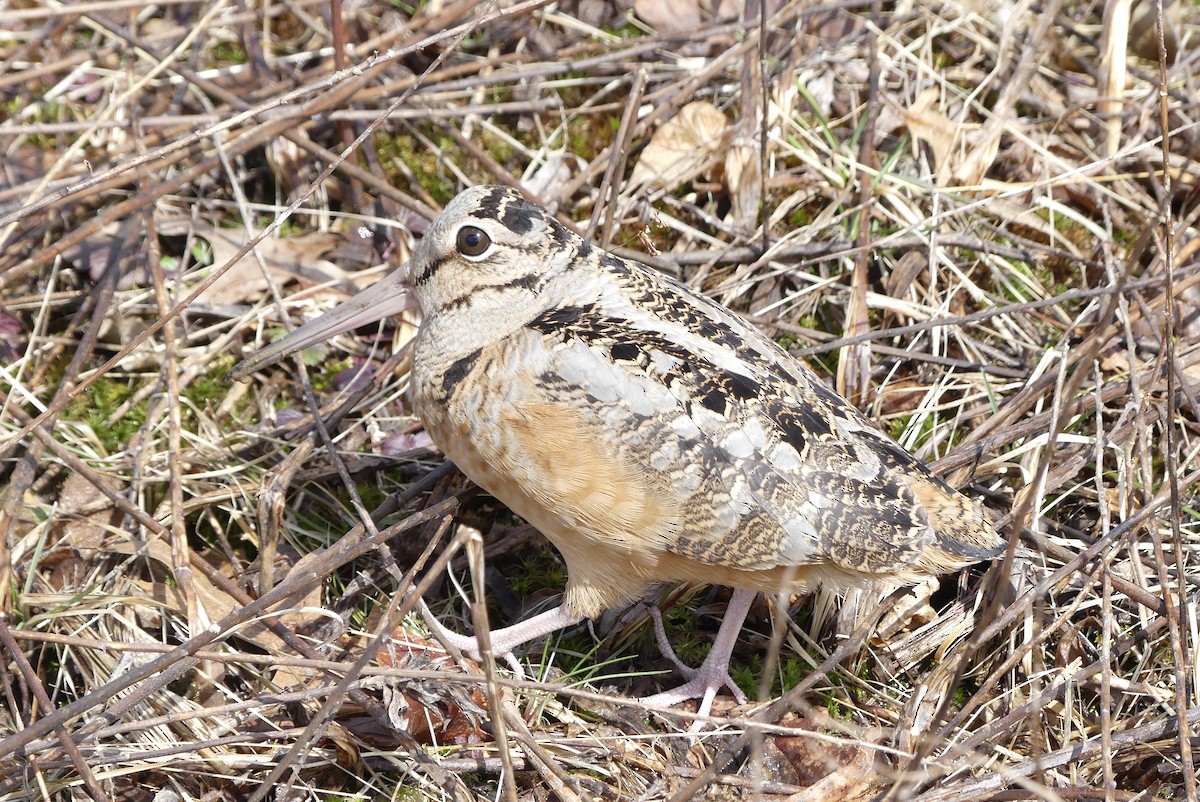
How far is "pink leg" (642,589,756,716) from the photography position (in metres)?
3.39

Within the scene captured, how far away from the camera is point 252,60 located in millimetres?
4848

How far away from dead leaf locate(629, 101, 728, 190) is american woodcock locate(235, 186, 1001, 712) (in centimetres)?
120

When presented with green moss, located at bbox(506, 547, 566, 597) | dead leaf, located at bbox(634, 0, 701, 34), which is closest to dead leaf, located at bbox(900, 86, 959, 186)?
dead leaf, located at bbox(634, 0, 701, 34)

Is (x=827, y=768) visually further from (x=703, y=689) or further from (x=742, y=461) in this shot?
(x=742, y=461)

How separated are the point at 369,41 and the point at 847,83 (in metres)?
2.06

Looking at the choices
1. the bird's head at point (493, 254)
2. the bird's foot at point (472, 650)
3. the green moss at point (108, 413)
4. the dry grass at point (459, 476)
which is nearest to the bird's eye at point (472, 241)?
the bird's head at point (493, 254)

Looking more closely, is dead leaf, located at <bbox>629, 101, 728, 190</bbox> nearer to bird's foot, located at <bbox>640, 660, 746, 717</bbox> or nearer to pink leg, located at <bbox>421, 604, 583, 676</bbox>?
pink leg, located at <bbox>421, 604, 583, 676</bbox>

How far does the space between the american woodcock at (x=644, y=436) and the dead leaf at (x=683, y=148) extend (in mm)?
1203

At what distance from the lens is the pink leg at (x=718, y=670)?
3393 millimetres

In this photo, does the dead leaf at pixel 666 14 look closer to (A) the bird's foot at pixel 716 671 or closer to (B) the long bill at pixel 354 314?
(B) the long bill at pixel 354 314

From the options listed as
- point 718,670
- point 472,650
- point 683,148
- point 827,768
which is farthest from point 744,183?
point 827,768

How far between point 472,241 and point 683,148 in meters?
1.57

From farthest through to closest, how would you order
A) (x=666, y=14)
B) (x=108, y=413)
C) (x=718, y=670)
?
1. (x=666, y=14)
2. (x=108, y=413)
3. (x=718, y=670)

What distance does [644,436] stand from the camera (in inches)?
117
